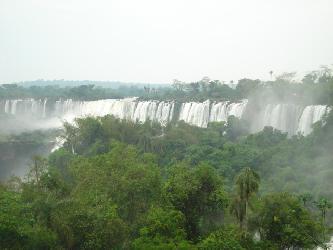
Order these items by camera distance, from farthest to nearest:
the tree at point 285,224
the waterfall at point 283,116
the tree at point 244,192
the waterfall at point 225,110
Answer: the waterfall at point 225,110
the waterfall at point 283,116
the tree at point 244,192
the tree at point 285,224

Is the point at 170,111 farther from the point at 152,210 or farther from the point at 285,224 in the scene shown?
the point at 152,210

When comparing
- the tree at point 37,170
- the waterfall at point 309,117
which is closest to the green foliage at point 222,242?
the tree at point 37,170

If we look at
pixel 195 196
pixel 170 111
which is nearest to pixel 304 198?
pixel 195 196

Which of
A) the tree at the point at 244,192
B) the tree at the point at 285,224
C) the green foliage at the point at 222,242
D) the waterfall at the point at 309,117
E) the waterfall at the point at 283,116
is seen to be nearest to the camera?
the green foliage at the point at 222,242

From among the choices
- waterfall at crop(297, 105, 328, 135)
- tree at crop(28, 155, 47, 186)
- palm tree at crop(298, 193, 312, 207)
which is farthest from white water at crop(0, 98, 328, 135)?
tree at crop(28, 155, 47, 186)

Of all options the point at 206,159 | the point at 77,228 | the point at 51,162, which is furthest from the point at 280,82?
the point at 77,228

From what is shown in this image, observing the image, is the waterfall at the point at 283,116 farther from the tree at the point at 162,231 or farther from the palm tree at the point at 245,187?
the tree at the point at 162,231

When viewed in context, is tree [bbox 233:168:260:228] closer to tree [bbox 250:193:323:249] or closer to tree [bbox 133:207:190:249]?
tree [bbox 250:193:323:249]

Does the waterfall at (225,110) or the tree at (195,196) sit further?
the waterfall at (225,110)
